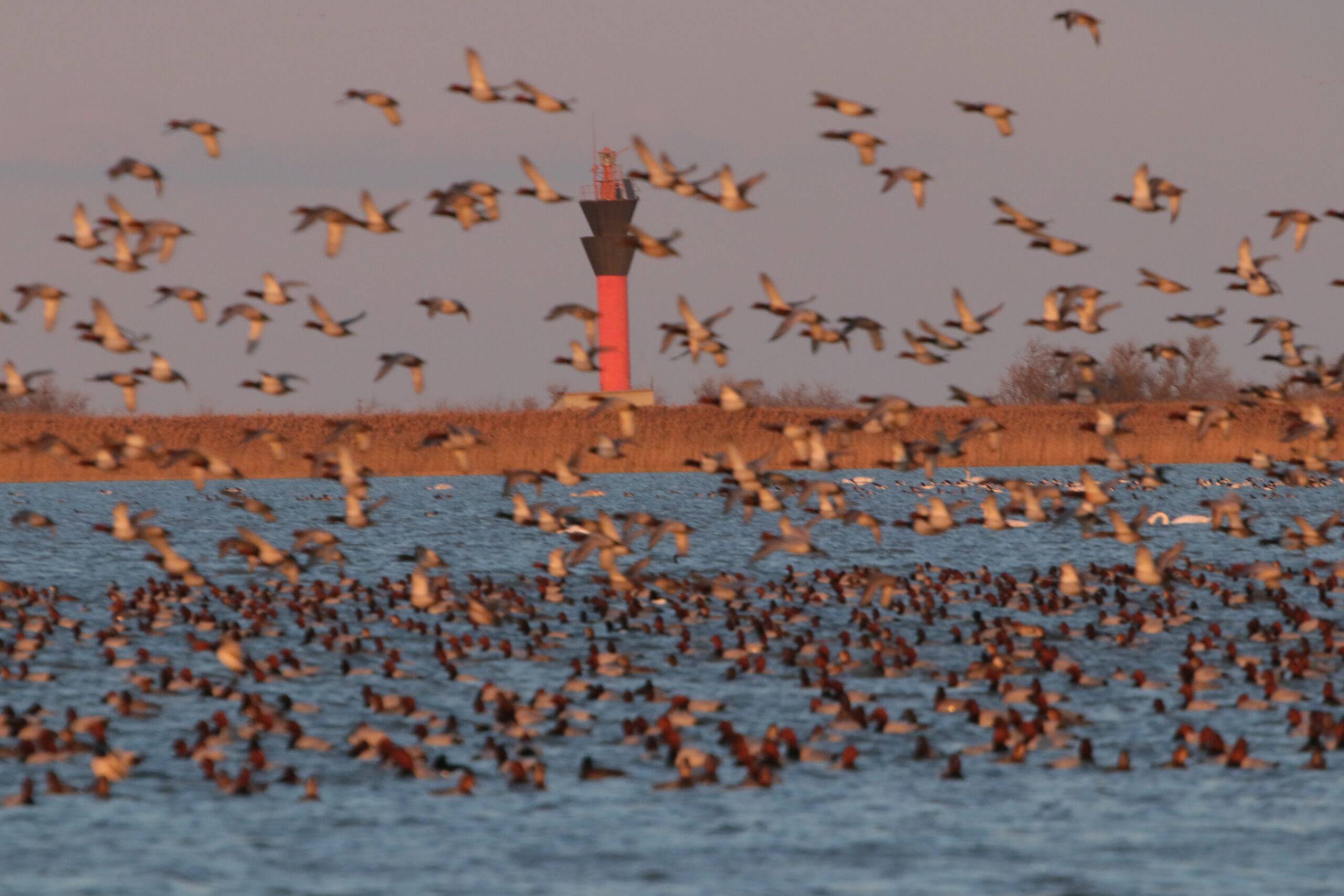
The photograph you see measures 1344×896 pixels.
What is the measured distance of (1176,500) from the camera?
224ft

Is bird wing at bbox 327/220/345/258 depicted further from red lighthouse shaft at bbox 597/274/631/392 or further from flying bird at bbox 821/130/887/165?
red lighthouse shaft at bbox 597/274/631/392

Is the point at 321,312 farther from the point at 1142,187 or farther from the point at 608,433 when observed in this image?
the point at 608,433

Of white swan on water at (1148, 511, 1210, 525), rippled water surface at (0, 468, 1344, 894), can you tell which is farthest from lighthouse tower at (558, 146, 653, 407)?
rippled water surface at (0, 468, 1344, 894)

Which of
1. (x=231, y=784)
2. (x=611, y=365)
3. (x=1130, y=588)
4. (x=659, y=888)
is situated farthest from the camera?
(x=611, y=365)

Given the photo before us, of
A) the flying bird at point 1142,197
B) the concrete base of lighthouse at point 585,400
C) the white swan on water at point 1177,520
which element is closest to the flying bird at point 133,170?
the flying bird at point 1142,197

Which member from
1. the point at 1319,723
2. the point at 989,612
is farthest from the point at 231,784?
the point at 989,612

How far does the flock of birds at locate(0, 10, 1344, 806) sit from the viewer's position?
799 inches

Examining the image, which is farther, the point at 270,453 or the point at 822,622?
the point at 270,453

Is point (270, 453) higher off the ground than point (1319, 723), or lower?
higher

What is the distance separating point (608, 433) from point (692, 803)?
5974 centimetres

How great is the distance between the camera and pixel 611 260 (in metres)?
98.1

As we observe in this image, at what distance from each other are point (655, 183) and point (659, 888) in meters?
12.7

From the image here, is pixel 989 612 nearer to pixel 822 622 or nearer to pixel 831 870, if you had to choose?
pixel 822 622

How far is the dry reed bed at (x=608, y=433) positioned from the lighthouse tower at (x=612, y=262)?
13.0 metres
